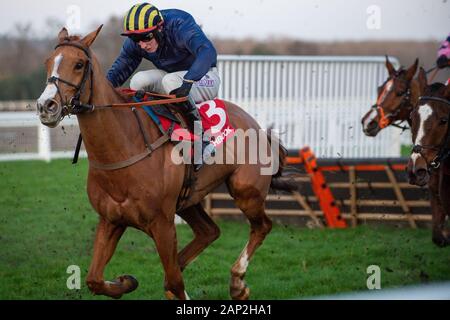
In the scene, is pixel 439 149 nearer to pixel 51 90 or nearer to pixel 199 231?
pixel 199 231

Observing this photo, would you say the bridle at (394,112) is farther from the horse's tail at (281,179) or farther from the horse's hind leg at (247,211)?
the horse's hind leg at (247,211)

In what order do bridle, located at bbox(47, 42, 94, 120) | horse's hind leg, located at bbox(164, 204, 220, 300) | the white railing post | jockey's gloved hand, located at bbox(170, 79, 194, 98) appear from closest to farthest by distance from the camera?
1. bridle, located at bbox(47, 42, 94, 120)
2. jockey's gloved hand, located at bbox(170, 79, 194, 98)
3. horse's hind leg, located at bbox(164, 204, 220, 300)
4. the white railing post

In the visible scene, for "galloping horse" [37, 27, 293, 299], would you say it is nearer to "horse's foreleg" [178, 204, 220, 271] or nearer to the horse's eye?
the horse's eye

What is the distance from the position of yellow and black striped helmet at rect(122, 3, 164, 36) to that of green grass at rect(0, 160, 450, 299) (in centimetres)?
239

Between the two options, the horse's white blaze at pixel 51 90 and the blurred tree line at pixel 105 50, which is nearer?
the horse's white blaze at pixel 51 90

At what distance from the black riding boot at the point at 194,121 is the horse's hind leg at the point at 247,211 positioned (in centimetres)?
56

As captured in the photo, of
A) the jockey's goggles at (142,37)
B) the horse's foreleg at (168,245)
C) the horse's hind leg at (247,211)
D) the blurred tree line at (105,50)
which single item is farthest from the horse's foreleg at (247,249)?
the blurred tree line at (105,50)

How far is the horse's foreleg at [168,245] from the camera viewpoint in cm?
499

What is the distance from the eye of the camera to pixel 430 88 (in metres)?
6.13

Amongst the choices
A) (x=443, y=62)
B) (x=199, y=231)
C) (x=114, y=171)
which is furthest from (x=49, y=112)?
(x=443, y=62)

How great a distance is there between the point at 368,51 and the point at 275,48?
3.57 metres

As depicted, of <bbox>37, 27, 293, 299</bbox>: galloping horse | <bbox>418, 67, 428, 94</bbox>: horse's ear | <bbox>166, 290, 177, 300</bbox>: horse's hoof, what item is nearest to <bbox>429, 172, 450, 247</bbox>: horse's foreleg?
<bbox>418, 67, 428, 94</bbox>: horse's ear

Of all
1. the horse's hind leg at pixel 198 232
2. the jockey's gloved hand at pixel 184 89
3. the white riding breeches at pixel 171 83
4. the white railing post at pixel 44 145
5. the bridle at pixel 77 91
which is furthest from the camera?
the white railing post at pixel 44 145

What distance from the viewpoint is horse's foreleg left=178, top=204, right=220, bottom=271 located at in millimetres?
6008
